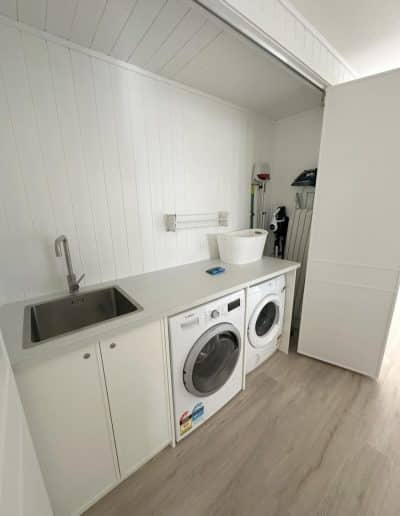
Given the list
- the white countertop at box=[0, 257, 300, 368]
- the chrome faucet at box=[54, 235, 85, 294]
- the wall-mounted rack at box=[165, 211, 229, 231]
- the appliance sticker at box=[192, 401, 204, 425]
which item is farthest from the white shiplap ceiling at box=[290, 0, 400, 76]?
the appliance sticker at box=[192, 401, 204, 425]

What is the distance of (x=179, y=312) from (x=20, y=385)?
0.69m

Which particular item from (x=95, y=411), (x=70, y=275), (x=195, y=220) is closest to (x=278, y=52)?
(x=195, y=220)

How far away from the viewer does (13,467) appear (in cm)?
50

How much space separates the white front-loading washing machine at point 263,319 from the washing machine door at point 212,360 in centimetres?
23

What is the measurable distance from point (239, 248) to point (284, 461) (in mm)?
1422

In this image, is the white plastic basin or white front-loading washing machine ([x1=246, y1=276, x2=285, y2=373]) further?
the white plastic basin

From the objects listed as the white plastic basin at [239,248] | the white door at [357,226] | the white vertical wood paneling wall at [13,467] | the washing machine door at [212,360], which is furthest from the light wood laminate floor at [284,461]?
the white plastic basin at [239,248]

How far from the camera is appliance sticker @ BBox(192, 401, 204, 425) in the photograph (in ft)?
4.43

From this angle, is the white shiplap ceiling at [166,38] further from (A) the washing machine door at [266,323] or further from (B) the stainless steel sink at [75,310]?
(A) the washing machine door at [266,323]

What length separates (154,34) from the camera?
1.12m

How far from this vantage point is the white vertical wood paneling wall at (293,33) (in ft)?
3.24

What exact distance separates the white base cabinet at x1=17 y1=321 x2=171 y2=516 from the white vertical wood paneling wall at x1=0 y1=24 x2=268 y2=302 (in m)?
0.64

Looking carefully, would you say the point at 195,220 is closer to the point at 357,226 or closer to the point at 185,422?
the point at 357,226

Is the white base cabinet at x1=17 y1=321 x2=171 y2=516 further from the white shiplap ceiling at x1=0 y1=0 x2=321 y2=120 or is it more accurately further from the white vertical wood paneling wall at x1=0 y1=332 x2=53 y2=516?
the white shiplap ceiling at x1=0 y1=0 x2=321 y2=120
